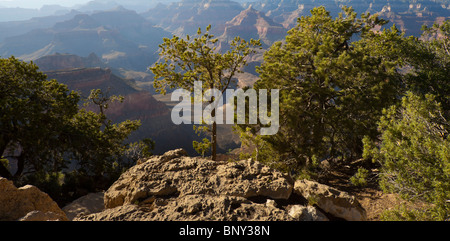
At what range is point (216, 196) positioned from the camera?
20.6 ft

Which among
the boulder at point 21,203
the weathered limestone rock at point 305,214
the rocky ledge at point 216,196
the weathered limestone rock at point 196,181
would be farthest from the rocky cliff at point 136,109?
the weathered limestone rock at point 305,214

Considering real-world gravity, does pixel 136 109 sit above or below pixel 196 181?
above

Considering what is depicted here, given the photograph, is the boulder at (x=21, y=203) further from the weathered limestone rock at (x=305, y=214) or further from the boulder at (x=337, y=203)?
the boulder at (x=337, y=203)

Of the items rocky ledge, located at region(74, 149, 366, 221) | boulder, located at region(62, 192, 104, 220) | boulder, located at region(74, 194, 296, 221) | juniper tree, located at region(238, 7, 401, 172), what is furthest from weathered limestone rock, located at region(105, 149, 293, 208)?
juniper tree, located at region(238, 7, 401, 172)

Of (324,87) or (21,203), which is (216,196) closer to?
(21,203)

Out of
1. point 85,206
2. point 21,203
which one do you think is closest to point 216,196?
point 21,203

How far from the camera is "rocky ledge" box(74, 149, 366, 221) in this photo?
5.69 m

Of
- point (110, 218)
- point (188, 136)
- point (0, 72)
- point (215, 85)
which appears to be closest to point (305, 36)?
point (215, 85)

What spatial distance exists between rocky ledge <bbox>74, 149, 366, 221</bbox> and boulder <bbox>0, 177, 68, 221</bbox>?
1.85 m

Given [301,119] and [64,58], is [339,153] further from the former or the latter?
[64,58]

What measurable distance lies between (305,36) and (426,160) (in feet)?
31.7

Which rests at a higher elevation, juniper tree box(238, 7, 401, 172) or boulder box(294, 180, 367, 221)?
juniper tree box(238, 7, 401, 172)

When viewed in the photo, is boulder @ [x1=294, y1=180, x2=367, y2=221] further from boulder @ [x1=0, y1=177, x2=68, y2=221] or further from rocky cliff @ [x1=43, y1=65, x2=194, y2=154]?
rocky cliff @ [x1=43, y1=65, x2=194, y2=154]

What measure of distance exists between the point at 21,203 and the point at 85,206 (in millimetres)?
4324
